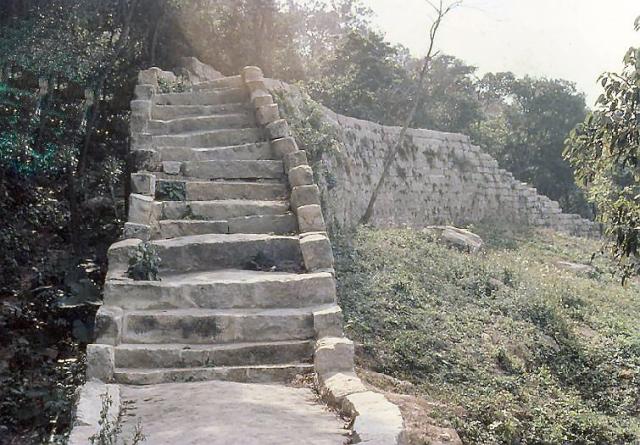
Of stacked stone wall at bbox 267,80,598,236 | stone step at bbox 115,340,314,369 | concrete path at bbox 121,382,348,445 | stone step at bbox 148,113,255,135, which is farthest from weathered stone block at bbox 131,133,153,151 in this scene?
stacked stone wall at bbox 267,80,598,236

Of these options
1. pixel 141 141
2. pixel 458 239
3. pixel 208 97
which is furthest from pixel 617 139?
pixel 458 239

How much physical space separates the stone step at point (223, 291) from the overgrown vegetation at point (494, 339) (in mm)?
1564

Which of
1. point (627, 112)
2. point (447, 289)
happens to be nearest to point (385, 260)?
point (447, 289)

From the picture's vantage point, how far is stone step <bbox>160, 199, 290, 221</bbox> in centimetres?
705

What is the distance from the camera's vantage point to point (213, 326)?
5422 millimetres

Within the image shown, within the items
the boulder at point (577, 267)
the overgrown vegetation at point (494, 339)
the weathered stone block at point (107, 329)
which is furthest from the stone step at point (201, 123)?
the boulder at point (577, 267)

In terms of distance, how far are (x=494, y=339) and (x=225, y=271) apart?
4.19 metres

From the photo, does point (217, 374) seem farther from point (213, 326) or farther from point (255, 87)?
point (255, 87)

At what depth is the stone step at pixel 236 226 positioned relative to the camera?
6812mm

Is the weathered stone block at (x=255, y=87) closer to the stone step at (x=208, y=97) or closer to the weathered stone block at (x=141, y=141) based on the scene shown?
the stone step at (x=208, y=97)

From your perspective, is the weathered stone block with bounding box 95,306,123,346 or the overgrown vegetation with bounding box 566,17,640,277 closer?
the weathered stone block with bounding box 95,306,123,346

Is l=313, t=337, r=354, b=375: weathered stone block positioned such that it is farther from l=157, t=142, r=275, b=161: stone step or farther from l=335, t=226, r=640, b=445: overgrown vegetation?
l=157, t=142, r=275, b=161: stone step

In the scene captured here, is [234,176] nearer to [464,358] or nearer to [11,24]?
[464,358]

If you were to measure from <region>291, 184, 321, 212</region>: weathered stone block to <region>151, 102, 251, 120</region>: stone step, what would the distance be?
7.98ft
